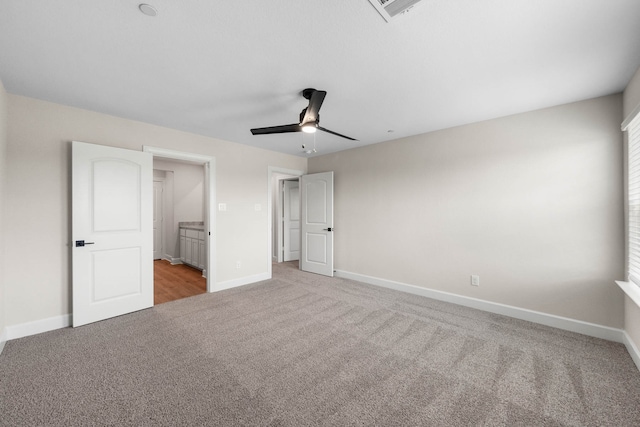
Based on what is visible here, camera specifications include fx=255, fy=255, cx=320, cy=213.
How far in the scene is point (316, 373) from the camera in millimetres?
1998

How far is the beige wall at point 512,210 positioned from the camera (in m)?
2.60

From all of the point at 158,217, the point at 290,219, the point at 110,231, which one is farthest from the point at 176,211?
the point at 110,231

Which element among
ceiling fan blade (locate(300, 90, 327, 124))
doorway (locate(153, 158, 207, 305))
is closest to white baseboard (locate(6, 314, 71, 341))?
doorway (locate(153, 158, 207, 305))

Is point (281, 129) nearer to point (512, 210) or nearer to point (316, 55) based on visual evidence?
point (316, 55)

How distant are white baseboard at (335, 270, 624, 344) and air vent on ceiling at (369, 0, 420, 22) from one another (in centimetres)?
336

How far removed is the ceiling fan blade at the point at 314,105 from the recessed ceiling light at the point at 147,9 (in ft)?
3.98

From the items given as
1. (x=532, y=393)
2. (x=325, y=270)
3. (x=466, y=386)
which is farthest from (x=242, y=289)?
(x=532, y=393)

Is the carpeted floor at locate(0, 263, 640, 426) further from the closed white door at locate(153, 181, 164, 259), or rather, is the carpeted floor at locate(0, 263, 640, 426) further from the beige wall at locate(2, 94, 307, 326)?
the closed white door at locate(153, 181, 164, 259)

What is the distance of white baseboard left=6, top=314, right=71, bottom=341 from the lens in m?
2.52

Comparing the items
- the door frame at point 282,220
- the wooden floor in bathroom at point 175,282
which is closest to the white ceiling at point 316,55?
the wooden floor in bathroom at point 175,282

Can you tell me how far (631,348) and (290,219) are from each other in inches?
220

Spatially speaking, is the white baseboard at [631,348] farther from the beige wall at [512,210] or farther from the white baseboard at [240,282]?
the white baseboard at [240,282]

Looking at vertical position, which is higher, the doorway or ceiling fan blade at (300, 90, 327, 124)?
ceiling fan blade at (300, 90, 327, 124)

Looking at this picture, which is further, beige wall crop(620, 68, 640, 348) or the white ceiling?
beige wall crop(620, 68, 640, 348)
